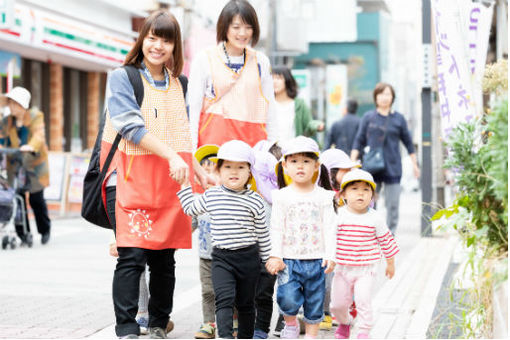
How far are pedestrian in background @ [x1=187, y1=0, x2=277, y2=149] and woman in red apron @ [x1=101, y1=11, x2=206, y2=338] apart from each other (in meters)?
0.59

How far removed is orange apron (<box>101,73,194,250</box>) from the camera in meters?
5.32

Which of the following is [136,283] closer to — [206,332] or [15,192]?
[206,332]

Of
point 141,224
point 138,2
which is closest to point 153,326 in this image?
point 141,224

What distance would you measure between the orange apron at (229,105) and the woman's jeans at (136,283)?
0.90 m

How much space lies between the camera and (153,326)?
18.9 ft

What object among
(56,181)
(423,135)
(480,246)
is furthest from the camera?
(56,181)

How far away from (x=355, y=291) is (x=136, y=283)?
1.22 m

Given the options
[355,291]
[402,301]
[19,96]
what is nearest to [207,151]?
[355,291]

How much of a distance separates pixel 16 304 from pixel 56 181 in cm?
1079

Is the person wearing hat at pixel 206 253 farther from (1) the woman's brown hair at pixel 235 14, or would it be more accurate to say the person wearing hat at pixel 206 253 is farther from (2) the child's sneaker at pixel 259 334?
(1) the woman's brown hair at pixel 235 14

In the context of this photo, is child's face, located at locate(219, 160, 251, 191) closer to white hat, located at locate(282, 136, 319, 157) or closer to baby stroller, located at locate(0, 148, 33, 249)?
white hat, located at locate(282, 136, 319, 157)

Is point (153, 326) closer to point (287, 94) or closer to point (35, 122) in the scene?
point (287, 94)

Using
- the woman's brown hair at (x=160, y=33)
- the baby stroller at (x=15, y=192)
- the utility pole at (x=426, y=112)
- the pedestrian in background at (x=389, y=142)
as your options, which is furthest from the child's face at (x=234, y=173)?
the utility pole at (x=426, y=112)

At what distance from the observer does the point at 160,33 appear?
18.0 feet
